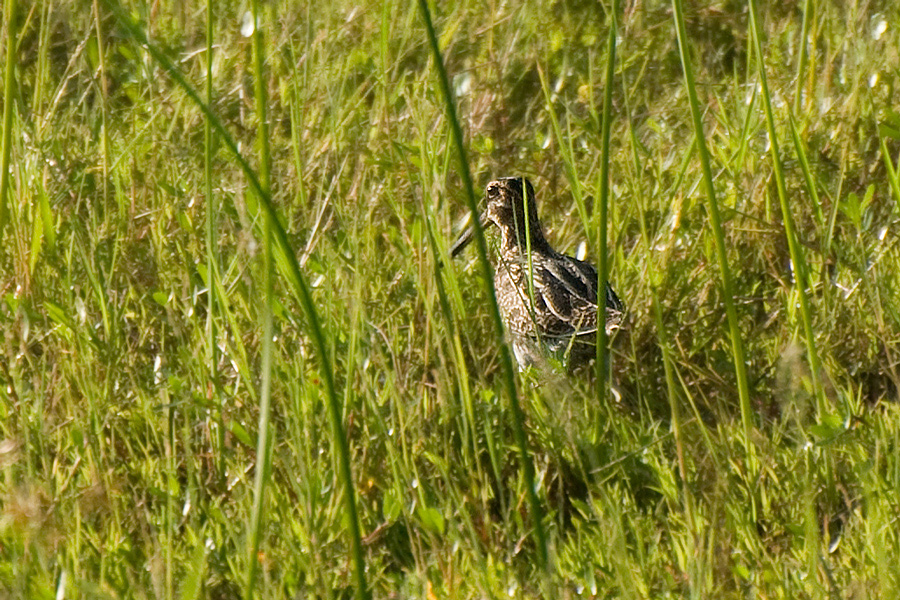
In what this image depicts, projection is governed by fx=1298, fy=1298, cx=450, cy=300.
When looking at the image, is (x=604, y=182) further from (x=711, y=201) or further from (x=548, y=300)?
(x=548, y=300)

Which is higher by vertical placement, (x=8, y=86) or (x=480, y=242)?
(x=8, y=86)

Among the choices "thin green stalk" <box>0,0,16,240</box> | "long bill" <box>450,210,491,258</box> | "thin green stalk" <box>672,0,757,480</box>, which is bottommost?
"long bill" <box>450,210,491,258</box>

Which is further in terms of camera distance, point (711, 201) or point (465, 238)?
point (465, 238)

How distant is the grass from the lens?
2592 millimetres

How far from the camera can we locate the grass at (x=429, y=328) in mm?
2592

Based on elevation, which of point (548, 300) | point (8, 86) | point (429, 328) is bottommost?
point (548, 300)

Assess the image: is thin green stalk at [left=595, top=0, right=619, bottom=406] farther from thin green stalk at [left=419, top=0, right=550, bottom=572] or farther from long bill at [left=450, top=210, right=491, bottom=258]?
long bill at [left=450, top=210, right=491, bottom=258]

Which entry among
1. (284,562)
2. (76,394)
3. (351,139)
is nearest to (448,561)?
(284,562)

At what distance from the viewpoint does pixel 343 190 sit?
4.45m

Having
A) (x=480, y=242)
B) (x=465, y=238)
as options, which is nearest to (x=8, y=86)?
(x=480, y=242)

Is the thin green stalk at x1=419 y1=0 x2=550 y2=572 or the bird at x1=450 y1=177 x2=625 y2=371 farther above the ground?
the thin green stalk at x1=419 y1=0 x2=550 y2=572

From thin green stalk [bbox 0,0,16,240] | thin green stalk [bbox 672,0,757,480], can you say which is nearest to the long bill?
thin green stalk [bbox 672,0,757,480]

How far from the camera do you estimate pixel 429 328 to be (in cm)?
338

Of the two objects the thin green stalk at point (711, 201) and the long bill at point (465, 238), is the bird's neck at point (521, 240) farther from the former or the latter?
the thin green stalk at point (711, 201)
